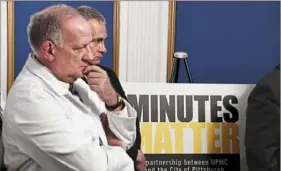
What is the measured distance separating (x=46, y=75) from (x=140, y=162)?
2.32 ft

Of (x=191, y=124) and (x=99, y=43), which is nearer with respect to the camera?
(x=99, y=43)

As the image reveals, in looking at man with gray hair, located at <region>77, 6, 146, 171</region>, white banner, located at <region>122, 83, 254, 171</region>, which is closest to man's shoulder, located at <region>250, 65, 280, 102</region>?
white banner, located at <region>122, 83, 254, 171</region>


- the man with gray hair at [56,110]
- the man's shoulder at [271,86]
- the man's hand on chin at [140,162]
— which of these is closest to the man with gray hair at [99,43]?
the man's hand on chin at [140,162]

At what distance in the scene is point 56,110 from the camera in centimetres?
128

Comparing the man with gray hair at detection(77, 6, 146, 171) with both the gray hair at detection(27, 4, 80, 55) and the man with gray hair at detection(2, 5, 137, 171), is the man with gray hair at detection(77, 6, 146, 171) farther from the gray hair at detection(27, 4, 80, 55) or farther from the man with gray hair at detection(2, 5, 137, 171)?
the gray hair at detection(27, 4, 80, 55)

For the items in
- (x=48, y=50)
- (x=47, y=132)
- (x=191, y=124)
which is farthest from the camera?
(x=191, y=124)

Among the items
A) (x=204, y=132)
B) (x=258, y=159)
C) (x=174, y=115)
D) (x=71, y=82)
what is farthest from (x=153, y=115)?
(x=71, y=82)

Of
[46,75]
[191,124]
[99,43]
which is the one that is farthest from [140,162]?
[46,75]

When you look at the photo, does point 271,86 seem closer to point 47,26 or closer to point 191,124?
point 191,124

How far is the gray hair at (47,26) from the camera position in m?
1.35

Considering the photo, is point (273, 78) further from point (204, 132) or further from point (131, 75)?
point (131, 75)

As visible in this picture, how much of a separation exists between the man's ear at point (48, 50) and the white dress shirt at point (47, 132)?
32 millimetres

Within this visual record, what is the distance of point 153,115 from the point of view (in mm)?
2107

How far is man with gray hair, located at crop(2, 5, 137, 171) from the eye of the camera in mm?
1261
